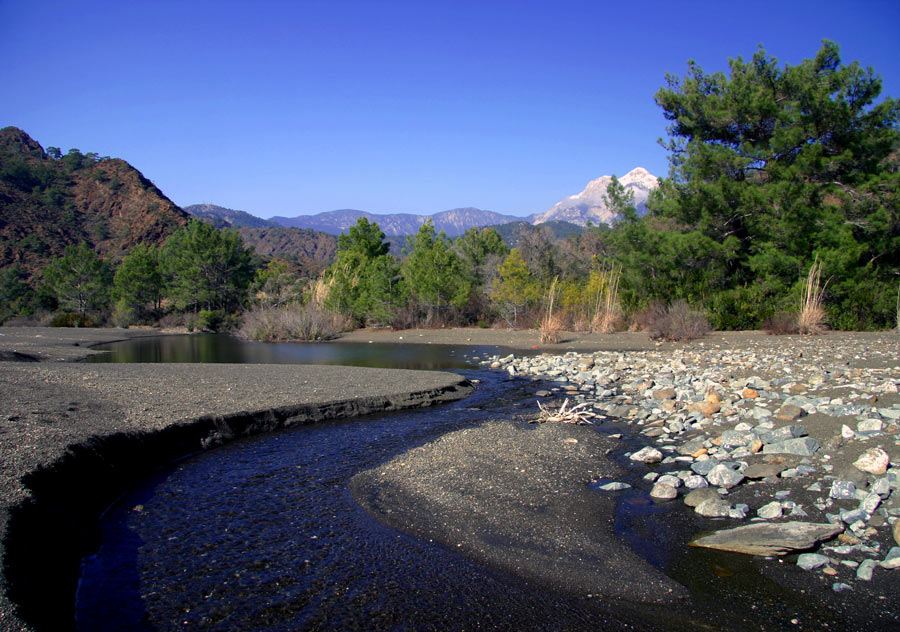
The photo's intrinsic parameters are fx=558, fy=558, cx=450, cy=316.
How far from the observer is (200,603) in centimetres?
389

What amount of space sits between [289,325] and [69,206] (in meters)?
58.7

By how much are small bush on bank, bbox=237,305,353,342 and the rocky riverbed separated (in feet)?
57.1

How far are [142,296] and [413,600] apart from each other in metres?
40.1

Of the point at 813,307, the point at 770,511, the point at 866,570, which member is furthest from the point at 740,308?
the point at 866,570

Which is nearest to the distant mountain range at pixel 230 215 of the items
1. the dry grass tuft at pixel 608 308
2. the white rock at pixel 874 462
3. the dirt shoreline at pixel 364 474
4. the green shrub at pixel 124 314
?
the green shrub at pixel 124 314

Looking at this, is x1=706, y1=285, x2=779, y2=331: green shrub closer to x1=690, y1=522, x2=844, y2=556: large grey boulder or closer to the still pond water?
the still pond water

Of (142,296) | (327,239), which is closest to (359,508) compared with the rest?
(142,296)

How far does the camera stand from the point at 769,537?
4.41m

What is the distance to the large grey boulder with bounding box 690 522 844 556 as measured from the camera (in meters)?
4.29

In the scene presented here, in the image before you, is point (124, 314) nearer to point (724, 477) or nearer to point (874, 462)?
point (724, 477)

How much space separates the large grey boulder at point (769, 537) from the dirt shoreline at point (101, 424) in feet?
15.3

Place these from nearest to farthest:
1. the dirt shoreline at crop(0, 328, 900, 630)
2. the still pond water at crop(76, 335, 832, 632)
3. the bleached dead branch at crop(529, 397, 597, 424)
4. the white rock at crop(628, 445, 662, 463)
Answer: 1. the still pond water at crop(76, 335, 832, 632)
2. the dirt shoreline at crop(0, 328, 900, 630)
3. the white rock at crop(628, 445, 662, 463)
4. the bleached dead branch at crop(529, 397, 597, 424)

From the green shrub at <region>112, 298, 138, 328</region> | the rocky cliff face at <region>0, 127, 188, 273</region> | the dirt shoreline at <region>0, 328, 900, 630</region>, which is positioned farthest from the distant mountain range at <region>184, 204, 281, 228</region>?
the dirt shoreline at <region>0, 328, 900, 630</region>

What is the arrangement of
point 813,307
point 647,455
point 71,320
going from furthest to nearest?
point 71,320 → point 813,307 → point 647,455
